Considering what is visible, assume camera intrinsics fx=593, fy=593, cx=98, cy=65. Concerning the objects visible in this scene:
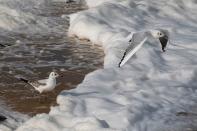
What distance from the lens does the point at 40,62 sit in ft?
35.2

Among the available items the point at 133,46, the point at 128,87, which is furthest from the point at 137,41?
the point at 128,87

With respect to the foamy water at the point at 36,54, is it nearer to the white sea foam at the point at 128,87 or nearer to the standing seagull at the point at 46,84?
the standing seagull at the point at 46,84

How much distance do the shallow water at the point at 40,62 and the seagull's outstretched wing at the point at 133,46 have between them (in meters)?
1.18

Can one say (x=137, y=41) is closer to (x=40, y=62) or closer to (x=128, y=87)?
(x=128, y=87)

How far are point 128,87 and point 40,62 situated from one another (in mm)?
2119

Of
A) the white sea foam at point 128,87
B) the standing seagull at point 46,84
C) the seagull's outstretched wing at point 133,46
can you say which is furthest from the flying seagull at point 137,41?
the standing seagull at point 46,84

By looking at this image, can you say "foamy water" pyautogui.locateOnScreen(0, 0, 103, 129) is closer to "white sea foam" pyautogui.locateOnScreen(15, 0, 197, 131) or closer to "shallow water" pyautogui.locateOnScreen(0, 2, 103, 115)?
"shallow water" pyautogui.locateOnScreen(0, 2, 103, 115)

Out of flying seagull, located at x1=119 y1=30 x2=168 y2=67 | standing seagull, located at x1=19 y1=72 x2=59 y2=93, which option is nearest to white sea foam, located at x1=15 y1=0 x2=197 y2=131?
standing seagull, located at x1=19 y1=72 x2=59 y2=93

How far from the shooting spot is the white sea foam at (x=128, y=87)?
24.6 ft

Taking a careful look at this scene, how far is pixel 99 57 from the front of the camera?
1130 cm

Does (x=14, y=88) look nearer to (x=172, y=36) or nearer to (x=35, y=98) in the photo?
(x=35, y=98)

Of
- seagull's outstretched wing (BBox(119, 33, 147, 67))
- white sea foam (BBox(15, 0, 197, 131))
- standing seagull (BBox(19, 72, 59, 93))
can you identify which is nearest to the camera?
white sea foam (BBox(15, 0, 197, 131))

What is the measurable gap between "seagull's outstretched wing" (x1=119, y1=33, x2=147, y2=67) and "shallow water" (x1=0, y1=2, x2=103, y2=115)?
3.87 feet

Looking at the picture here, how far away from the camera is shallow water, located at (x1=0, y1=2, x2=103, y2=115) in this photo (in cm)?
859
